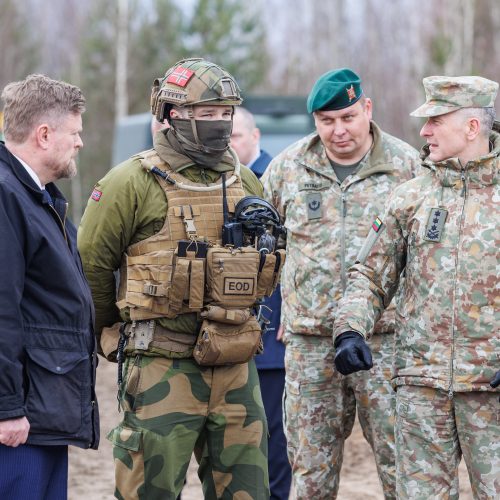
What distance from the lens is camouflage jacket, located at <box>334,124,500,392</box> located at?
4.39 metres

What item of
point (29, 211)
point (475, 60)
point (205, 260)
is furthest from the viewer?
point (475, 60)

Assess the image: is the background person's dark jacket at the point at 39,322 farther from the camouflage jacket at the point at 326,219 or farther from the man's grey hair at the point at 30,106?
the camouflage jacket at the point at 326,219

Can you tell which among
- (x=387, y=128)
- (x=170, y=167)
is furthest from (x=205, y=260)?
(x=387, y=128)

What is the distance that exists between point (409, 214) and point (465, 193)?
0.88ft

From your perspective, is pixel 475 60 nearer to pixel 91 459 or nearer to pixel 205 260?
pixel 91 459

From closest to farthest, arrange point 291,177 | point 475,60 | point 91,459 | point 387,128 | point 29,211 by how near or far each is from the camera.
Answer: point 29,211 < point 291,177 < point 91,459 < point 475,60 < point 387,128

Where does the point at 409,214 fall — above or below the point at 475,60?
above

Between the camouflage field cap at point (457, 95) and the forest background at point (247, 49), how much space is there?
25662 millimetres

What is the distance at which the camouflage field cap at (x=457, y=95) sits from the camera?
4.53 meters

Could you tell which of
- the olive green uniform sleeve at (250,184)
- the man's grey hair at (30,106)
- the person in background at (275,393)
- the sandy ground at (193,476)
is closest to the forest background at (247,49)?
the sandy ground at (193,476)

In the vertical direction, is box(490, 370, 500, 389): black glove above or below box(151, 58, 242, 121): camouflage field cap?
below

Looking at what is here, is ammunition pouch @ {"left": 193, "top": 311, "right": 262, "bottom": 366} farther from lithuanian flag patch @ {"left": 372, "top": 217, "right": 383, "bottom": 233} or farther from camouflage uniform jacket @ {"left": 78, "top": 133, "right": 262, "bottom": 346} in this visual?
lithuanian flag patch @ {"left": 372, "top": 217, "right": 383, "bottom": 233}

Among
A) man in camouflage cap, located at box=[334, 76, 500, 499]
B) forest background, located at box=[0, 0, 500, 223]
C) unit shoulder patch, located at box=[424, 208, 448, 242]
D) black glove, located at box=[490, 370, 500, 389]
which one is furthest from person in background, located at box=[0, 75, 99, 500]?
forest background, located at box=[0, 0, 500, 223]

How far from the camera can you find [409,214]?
463 cm
